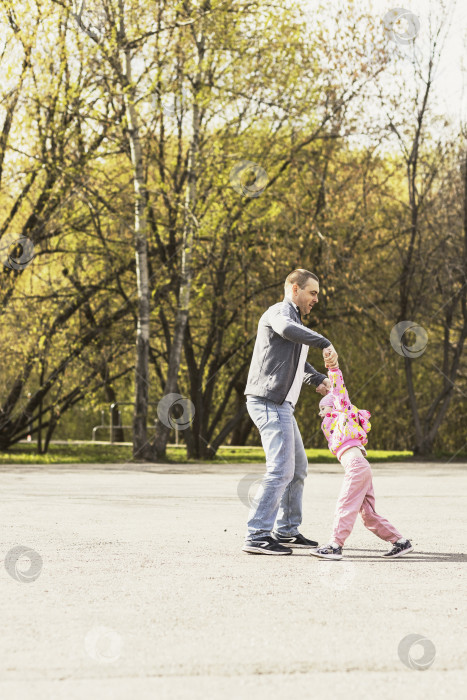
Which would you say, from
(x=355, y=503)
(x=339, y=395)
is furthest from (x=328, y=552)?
(x=339, y=395)

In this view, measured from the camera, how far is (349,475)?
23.6 feet

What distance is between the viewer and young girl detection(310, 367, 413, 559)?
23.2 feet

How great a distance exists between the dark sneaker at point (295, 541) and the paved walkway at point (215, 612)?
0.25m

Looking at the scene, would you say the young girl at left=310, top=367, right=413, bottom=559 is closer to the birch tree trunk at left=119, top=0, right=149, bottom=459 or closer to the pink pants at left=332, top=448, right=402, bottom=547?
the pink pants at left=332, top=448, right=402, bottom=547

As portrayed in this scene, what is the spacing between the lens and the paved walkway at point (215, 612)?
3891 mm

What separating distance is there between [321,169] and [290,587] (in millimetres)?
16464

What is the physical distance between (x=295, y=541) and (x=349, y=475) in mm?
846

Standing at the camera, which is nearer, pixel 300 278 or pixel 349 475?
pixel 349 475

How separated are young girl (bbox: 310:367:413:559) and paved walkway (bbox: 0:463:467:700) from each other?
16cm

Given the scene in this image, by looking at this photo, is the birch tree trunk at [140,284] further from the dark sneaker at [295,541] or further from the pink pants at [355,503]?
the pink pants at [355,503]

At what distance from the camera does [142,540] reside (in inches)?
308

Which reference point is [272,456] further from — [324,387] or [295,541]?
[295,541]

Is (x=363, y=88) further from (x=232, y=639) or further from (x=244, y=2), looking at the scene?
(x=232, y=639)

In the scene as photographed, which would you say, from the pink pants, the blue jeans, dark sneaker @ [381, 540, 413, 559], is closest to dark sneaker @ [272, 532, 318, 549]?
the blue jeans
